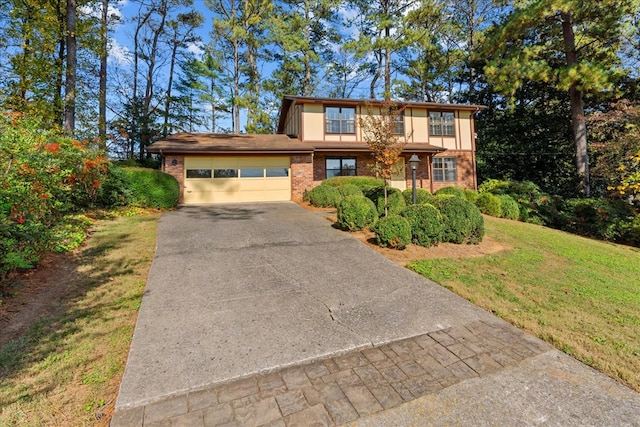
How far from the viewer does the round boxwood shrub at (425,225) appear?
6.66 m

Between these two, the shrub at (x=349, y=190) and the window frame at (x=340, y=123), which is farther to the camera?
the window frame at (x=340, y=123)

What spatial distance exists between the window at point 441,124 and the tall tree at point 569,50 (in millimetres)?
2847

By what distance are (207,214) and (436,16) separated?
22.4 m

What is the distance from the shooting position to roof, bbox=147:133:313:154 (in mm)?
12000

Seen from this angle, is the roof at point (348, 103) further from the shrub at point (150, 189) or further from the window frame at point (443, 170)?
the shrub at point (150, 189)

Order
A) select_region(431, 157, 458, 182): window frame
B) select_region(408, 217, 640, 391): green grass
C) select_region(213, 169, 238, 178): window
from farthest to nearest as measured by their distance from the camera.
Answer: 1. select_region(431, 157, 458, 182): window frame
2. select_region(213, 169, 238, 178): window
3. select_region(408, 217, 640, 391): green grass

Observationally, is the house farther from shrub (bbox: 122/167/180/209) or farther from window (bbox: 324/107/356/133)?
shrub (bbox: 122/167/180/209)

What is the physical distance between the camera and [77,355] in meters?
2.72

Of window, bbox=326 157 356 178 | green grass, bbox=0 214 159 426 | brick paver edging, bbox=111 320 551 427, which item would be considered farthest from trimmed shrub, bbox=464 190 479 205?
green grass, bbox=0 214 159 426

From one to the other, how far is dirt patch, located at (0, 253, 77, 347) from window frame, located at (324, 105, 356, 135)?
12400 millimetres

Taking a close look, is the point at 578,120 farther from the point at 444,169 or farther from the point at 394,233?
the point at 394,233

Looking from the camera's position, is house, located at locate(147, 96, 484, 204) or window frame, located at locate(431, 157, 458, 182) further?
window frame, located at locate(431, 157, 458, 182)

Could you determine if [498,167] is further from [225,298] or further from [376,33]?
[225,298]


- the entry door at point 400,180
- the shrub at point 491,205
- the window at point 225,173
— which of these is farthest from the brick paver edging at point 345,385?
the entry door at point 400,180
